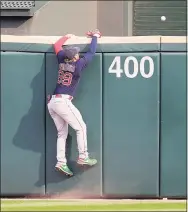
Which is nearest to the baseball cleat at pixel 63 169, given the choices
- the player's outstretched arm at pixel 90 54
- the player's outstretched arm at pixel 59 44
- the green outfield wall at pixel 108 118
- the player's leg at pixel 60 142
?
the player's leg at pixel 60 142

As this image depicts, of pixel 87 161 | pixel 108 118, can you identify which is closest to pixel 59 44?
pixel 108 118

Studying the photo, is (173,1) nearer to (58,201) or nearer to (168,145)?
(168,145)

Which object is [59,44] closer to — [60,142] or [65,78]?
[65,78]

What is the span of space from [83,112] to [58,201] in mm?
960

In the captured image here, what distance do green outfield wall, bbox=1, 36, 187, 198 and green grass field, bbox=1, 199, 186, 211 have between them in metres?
0.17

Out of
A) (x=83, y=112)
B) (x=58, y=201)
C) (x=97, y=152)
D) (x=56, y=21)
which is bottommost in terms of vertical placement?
(x=58, y=201)

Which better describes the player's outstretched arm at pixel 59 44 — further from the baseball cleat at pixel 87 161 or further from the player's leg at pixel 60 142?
the baseball cleat at pixel 87 161

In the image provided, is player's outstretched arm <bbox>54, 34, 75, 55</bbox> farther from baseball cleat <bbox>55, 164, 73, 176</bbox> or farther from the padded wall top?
baseball cleat <bbox>55, 164, 73, 176</bbox>

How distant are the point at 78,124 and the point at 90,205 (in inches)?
32.8

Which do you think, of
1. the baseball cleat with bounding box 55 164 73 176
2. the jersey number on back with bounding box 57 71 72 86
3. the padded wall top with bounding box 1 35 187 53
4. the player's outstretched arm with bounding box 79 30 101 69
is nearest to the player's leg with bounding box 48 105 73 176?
the baseball cleat with bounding box 55 164 73 176

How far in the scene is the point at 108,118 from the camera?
6.00 metres

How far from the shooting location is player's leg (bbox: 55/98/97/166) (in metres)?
5.86

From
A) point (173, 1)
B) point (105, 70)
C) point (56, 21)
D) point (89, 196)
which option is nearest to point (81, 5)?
point (56, 21)

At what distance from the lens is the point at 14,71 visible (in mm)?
5996
